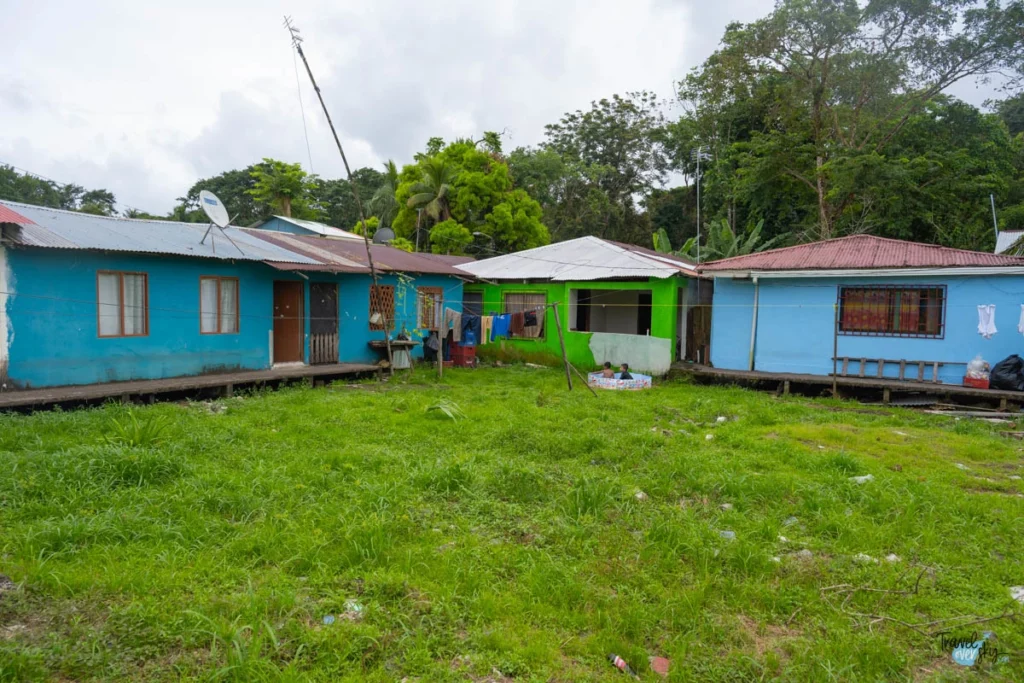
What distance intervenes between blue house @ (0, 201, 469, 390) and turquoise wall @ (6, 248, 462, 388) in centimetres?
2

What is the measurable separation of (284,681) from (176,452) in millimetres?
4535

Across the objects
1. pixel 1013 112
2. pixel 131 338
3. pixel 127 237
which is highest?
pixel 1013 112

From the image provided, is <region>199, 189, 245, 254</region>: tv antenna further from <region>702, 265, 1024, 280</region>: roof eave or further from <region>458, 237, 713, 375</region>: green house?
<region>702, 265, 1024, 280</region>: roof eave

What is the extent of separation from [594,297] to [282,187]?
18.5m

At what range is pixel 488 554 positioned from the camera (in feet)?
16.1

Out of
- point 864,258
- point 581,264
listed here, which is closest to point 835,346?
point 864,258

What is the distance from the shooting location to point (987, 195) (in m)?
20.3

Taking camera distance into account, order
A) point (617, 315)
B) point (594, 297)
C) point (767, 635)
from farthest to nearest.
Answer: point (617, 315), point (594, 297), point (767, 635)

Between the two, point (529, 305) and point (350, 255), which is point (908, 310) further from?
point (350, 255)

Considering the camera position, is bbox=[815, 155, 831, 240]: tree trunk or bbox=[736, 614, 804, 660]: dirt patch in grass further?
bbox=[815, 155, 831, 240]: tree trunk

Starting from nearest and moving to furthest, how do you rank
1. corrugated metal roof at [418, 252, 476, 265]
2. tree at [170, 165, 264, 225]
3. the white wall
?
1. the white wall
2. corrugated metal roof at [418, 252, 476, 265]
3. tree at [170, 165, 264, 225]

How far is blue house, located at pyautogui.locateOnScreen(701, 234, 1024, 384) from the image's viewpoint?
11.9 m

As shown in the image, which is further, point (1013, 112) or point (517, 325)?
point (1013, 112)

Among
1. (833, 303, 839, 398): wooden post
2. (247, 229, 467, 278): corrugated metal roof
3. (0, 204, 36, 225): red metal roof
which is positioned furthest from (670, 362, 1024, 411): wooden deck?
(0, 204, 36, 225): red metal roof
